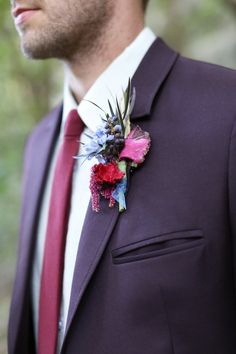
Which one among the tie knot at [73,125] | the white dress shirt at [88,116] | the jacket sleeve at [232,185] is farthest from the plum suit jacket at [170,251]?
the tie knot at [73,125]

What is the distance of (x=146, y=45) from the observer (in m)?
1.40

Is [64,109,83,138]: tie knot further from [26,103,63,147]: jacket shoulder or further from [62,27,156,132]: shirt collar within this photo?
[26,103,63,147]: jacket shoulder

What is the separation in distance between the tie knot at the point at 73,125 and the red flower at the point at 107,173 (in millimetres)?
254

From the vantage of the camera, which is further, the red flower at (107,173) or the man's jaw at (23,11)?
the man's jaw at (23,11)

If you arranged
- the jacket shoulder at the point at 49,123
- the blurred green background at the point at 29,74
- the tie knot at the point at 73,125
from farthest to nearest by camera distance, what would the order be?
the blurred green background at the point at 29,74, the jacket shoulder at the point at 49,123, the tie knot at the point at 73,125

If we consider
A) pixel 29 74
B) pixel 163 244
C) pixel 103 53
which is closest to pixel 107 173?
pixel 163 244

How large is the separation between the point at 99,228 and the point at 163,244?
0.54 feet

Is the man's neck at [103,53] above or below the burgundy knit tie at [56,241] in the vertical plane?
above

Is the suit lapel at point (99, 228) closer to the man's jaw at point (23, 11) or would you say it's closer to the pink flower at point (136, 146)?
the pink flower at point (136, 146)

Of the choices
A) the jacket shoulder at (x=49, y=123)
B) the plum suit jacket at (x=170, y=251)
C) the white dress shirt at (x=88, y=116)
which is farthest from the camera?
the jacket shoulder at (x=49, y=123)

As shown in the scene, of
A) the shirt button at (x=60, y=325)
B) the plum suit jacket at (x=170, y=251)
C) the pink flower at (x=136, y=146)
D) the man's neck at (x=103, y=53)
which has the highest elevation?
the man's neck at (x=103, y=53)

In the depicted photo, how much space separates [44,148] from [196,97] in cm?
69

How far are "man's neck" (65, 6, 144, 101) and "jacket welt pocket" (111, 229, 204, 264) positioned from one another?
585mm

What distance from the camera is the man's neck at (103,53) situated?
1443mm
